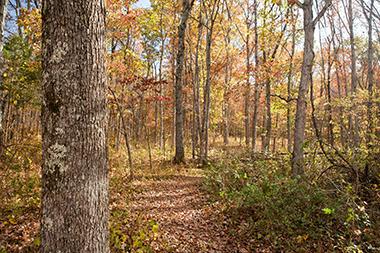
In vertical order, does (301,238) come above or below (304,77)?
below

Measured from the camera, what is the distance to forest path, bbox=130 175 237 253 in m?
4.67

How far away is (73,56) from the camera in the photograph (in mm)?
1997

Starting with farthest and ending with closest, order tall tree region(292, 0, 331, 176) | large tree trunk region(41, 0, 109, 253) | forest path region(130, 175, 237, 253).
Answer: tall tree region(292, 0, 331, 176)
forest path region(130, 175, 237, 253)
large tree trunk region(41, 0, 109, 253)

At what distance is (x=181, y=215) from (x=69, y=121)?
4608mm

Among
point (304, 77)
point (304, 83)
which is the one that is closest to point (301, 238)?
point (304, 83)

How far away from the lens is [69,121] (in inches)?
78.7

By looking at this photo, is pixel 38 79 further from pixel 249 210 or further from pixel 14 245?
pixel 249 210

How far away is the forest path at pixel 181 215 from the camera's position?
15.3ft

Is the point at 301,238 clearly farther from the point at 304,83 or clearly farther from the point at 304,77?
the point at 304,77

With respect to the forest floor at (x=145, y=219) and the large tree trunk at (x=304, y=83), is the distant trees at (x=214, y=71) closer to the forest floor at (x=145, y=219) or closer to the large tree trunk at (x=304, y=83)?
the large tree trunk at (x=304, y=83)

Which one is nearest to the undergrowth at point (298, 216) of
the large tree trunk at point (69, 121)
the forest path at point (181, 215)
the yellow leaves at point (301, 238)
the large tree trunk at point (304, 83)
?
the yellow leaves at point (301, 238)

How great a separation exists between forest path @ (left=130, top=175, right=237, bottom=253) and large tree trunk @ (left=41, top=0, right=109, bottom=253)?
262 cm

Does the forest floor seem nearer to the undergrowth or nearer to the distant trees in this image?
the undergrowth

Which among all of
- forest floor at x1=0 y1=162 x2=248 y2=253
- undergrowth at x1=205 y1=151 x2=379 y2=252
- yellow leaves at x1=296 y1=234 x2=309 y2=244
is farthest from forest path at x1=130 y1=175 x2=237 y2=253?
yellow leaves at x1=296 y1=234 x2=309 y2=244
